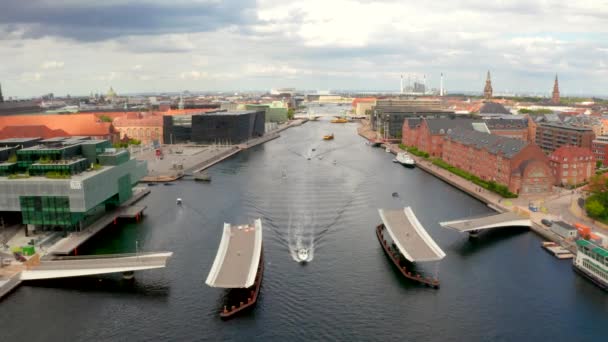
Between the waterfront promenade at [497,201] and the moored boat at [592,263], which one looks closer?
the moored boat at [592,263]

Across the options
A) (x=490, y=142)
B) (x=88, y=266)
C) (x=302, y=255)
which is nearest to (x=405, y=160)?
(x=490, y=142)

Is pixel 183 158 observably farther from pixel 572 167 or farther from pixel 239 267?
pixel 572 167

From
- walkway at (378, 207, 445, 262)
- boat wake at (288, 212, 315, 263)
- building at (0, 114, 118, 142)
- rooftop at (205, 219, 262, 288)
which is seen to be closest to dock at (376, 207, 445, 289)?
walkway at (378, 207, 445, 262)

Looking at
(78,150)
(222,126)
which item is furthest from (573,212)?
(222,126)

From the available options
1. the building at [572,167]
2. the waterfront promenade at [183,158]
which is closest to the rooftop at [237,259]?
the waterfront promenade at [183,158]

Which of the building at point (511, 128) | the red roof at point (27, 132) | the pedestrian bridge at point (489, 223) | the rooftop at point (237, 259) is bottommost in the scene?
the pedestrian bridge at point (489, 223)

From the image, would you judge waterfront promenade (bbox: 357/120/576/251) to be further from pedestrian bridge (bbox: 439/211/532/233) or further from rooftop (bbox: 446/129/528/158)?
rooftop (bbox: 446/129/528/158)

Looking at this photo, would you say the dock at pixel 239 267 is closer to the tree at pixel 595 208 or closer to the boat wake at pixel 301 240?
the boat wake at pixel 301 240
